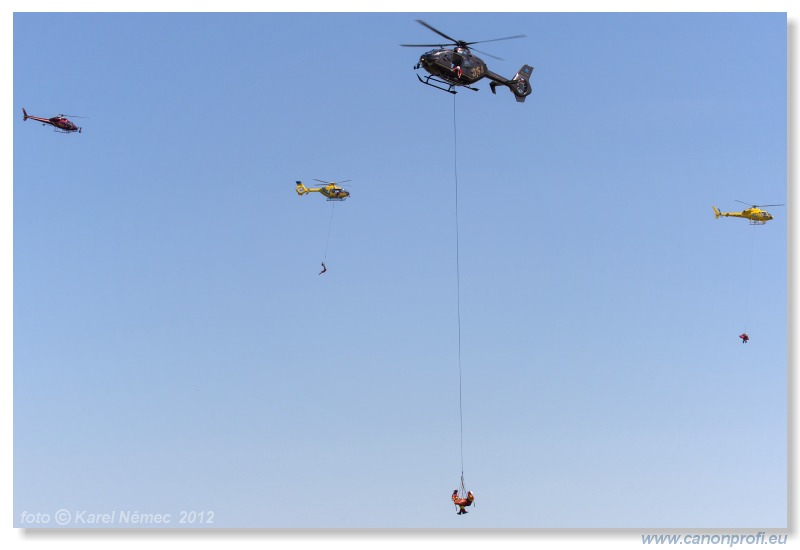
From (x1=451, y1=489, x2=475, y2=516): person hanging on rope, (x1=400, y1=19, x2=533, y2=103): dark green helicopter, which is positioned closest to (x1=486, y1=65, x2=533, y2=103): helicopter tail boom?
(x1=400, y1=19, x2=533, y2=103): dark green helicopter

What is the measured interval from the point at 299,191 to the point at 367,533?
32450mm

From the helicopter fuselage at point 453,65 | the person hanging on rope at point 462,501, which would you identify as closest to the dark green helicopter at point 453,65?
the helicopter fuselage at point 453,65

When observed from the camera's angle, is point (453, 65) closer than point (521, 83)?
Yes

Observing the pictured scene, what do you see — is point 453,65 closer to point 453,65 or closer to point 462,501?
point 453,65

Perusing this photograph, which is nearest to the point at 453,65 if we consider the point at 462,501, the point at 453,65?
the point at 453,65

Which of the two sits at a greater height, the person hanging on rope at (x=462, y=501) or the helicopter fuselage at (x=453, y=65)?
the helicopter fuselage at (x=453, y=65)

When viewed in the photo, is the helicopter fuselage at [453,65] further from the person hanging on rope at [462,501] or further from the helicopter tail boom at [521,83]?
the person hanging on rope at [462,501]

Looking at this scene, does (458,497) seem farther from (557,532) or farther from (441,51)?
(441,51)

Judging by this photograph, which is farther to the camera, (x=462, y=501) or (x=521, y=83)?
(x=521, y=83)

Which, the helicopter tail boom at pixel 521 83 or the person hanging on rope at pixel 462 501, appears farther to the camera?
the helicopter tail boom at pixel 521 83

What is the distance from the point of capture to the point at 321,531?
42.9m

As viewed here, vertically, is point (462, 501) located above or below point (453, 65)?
below

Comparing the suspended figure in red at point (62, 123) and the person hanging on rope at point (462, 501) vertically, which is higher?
the suspended figure in red at point (62, 123)

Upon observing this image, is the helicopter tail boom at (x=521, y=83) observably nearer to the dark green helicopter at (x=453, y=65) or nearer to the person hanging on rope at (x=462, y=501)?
the dark green helicopter at (x=453, y=65)
